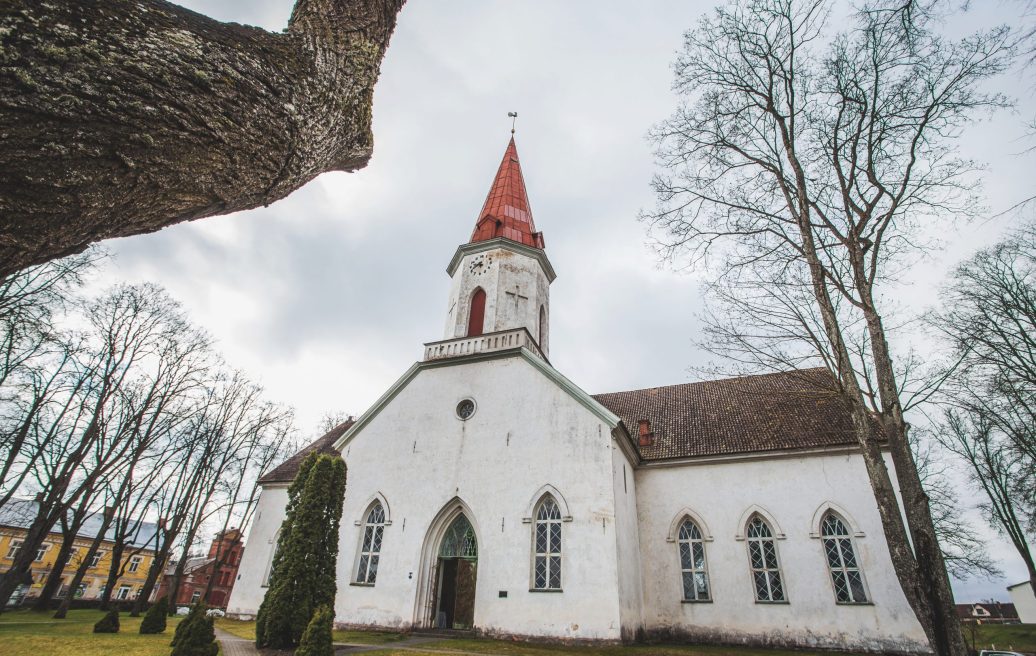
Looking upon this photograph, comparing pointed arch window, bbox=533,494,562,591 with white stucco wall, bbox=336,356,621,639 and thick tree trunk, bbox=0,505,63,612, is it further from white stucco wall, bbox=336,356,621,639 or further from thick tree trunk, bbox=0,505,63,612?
thick tree trunk, bbox=0,505,63,612

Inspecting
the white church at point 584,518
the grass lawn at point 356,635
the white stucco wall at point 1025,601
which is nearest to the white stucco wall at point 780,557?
the white church at point 584,518

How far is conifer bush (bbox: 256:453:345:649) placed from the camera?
32.7 feet

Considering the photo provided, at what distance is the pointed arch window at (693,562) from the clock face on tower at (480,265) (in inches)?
445

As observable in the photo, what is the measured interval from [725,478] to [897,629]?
17.4ft

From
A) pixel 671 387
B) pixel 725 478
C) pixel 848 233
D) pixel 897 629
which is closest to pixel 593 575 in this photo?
pixel 725 478

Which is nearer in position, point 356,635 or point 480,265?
point 356,635

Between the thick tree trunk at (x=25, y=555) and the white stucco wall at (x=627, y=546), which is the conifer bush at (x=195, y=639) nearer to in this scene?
the white stucco wall at (x=627, y=546)

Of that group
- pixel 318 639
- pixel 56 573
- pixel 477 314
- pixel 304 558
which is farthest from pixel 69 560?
pixel 318 639

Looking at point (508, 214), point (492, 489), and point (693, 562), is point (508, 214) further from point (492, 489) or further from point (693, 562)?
point (693, 562)

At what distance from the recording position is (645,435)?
17.9m

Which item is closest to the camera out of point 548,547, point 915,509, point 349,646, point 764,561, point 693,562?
point 915,509

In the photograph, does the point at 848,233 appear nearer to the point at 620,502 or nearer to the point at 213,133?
the point at 620,502

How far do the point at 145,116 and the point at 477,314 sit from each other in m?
16.1

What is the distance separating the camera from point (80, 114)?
1.84 meters
